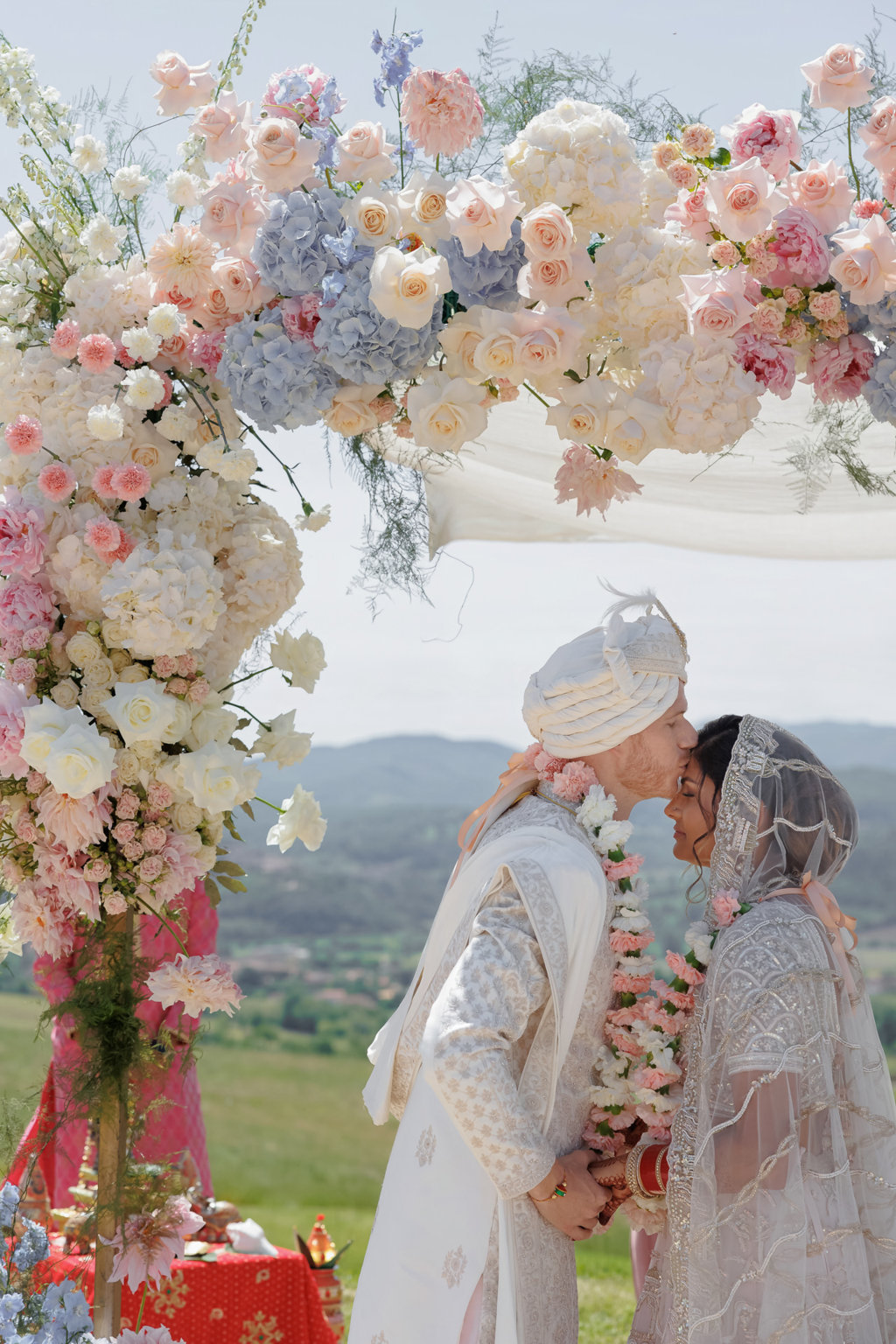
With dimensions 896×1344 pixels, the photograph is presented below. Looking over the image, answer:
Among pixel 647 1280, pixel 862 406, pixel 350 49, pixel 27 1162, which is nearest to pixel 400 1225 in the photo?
pixel 647 1280

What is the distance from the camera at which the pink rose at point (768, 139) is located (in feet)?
7.23

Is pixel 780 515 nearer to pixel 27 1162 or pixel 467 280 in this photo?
pixel 467 280

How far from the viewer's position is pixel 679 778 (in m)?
2.55

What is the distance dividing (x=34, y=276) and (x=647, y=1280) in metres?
2.35

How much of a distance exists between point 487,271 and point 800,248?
549 mm

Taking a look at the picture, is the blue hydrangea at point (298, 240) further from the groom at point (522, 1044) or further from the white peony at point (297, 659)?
the groom at point (522, 1044)

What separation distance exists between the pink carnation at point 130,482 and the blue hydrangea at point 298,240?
1.42 ft

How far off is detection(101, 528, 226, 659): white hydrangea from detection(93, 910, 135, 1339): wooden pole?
23.1 inches

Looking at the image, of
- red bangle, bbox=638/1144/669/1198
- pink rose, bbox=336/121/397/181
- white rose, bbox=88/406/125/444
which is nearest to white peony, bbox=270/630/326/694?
white rose, bbox=88/406/125/444

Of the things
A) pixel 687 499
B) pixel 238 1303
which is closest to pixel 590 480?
pixel 687 499

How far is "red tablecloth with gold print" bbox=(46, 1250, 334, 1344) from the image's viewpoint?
312 centimetres

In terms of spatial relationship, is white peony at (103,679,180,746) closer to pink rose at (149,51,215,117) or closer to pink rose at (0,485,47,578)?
pink rose at (0,485,47,578)

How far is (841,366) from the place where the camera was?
231 cm

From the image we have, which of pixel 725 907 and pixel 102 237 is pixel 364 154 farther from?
pixel 725 907
